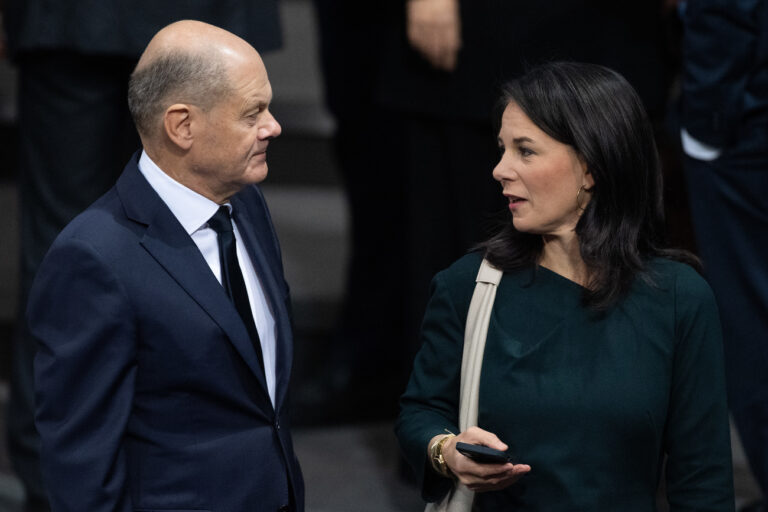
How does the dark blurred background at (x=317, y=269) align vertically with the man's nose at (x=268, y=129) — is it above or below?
below

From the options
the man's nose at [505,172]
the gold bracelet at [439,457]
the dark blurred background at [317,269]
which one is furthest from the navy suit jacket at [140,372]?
the dark blurred background at [317,269]

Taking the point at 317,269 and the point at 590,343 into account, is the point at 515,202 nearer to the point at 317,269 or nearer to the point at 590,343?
the point at 590,343

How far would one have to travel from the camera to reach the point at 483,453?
2.00 metres

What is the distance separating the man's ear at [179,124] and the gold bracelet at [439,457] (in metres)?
0.66

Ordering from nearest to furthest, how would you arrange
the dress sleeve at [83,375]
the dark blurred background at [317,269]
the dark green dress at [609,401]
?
the dress sleeve at [83,375]
the dark green dress at [609,401]
the dark blurred background at [317,269]

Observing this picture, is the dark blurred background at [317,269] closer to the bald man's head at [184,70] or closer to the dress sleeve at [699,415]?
the dress sleeve at [699,415]

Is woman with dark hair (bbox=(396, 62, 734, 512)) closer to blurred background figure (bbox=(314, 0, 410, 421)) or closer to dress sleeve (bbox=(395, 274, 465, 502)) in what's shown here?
dress sleeve (bbox=(395, 274, 465, 502))

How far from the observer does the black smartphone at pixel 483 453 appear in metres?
2.00

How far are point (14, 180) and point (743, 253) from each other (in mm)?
4116

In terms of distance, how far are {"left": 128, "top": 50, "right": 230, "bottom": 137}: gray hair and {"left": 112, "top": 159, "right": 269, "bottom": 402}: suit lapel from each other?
12cm

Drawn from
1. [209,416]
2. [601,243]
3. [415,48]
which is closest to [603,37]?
[415,48]

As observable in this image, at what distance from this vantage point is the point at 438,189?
367 cm

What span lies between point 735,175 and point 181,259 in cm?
176

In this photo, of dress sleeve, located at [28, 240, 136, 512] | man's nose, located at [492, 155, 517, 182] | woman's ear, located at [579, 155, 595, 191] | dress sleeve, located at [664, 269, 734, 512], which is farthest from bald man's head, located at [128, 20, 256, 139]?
dress sleeve, located at [664, 269, 734, 512]
